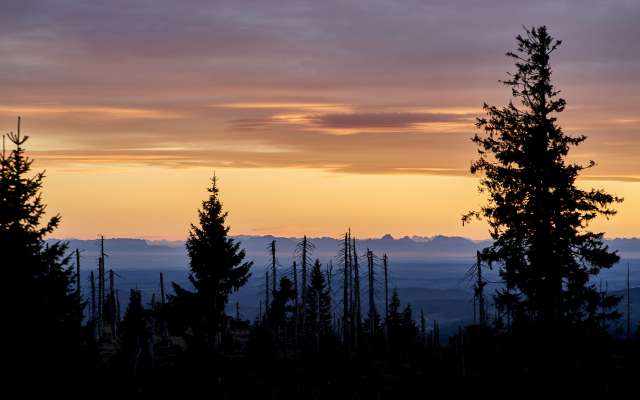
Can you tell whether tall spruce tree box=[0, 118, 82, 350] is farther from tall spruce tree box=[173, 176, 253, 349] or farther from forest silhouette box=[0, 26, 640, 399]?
tall spruce tree box=[173, 176, 253, 349]

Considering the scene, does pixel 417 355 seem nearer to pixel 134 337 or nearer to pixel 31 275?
pixel 134 337

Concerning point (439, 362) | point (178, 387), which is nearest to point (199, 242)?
point (439, 362)

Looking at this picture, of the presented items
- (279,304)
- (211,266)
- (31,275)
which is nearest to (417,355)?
(211,266)

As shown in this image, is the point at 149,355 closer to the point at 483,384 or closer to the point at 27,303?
the point at 483,384

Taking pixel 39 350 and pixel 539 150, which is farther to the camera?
pixel 539 150

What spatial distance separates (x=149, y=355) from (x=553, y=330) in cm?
2778

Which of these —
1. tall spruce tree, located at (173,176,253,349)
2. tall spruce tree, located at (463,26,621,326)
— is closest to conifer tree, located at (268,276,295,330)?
tall spruce tree, located at (173,176,253,349)

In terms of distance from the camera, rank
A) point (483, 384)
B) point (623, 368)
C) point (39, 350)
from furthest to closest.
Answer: point (623, 368)
point (483, 384)
point (39, 350)

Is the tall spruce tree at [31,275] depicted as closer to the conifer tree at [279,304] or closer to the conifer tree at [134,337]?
the conifer tree at [134,337]

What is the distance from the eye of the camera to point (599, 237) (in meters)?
31.8

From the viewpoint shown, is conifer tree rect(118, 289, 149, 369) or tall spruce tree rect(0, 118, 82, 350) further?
conifer tree rect(118, 289, 149, 369)

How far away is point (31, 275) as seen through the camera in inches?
825

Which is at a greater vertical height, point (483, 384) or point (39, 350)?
point (39, 350)

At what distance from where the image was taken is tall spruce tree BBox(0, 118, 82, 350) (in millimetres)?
20266
